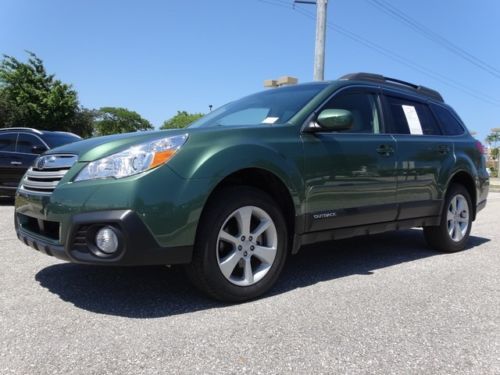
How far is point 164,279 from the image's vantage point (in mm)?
3805

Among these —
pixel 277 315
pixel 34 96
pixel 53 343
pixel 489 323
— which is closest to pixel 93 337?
pixel 53 343

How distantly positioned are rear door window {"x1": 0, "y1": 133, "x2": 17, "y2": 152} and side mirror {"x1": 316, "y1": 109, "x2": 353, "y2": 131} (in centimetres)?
739

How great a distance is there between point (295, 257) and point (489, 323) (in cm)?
203

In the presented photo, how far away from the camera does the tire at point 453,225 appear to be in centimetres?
522

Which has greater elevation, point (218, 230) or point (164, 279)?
point (218, 230)

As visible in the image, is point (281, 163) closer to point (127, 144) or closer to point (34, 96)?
point (127, 144)

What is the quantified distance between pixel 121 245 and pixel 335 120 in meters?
1.84

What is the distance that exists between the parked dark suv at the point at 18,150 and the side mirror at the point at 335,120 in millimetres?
6625

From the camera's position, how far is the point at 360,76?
15.1ft

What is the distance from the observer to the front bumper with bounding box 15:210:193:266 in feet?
9.38

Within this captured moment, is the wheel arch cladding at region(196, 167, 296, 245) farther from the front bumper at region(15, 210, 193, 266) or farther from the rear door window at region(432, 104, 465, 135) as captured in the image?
the rear door window at region(432, 104, 465, 135)

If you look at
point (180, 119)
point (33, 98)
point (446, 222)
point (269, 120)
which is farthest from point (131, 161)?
point (180, 119)

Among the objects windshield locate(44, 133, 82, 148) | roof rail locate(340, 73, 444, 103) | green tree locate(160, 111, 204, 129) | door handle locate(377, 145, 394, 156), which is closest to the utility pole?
windshield locate(44, 133, 82, 148)

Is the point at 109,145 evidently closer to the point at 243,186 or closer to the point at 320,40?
the point at 243,186
